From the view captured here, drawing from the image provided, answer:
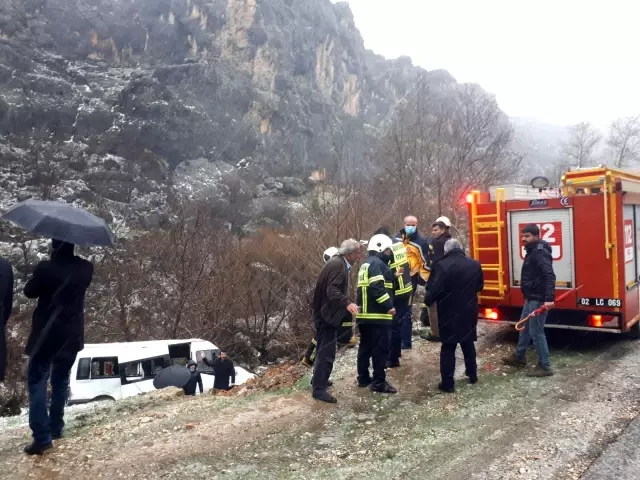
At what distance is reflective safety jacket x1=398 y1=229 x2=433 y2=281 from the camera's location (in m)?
7.38

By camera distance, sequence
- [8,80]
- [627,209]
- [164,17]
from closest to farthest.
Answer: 1. [627,209]
2. [8,80]
3. [164,17]

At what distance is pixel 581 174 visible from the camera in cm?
707

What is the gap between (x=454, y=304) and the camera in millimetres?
5559

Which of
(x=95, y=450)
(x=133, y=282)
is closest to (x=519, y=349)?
(x=95, y=450)

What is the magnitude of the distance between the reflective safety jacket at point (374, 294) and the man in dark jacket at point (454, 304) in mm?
677

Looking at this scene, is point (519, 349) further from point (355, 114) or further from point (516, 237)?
point (355, 114)

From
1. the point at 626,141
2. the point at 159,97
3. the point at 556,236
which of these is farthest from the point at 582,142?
the point at 159,97

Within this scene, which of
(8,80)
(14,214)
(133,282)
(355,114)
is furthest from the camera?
(355,114)

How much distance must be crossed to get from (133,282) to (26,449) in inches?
731

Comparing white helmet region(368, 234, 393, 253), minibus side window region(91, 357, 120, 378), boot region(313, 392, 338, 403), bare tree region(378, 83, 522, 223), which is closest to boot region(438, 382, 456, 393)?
boot region(313, 392, 338, 403)

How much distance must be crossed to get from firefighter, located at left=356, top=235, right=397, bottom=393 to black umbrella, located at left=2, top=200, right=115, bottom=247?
257cm

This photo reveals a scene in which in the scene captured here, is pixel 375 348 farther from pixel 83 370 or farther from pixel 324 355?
pixel 83 370

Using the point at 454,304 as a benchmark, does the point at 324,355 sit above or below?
below

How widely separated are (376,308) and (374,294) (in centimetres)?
16
